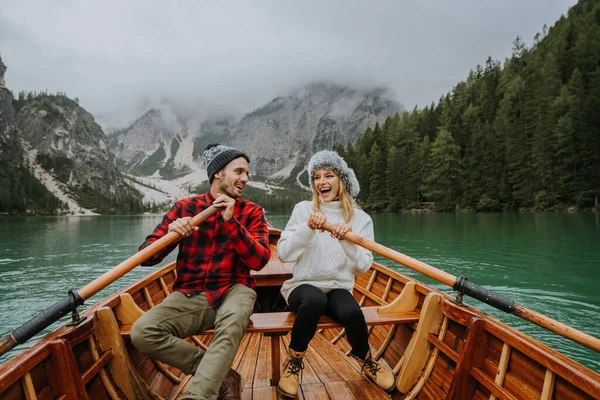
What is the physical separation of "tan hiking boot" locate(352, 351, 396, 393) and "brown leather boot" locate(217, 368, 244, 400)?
1.16 meters

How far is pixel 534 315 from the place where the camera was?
2650 mm

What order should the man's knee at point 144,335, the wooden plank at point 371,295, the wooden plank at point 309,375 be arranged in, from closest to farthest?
the man's knee at point 144,335 → the wooden plank at point 309,375 → the wooden plank at point 371,295

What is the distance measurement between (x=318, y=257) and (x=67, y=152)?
652ft

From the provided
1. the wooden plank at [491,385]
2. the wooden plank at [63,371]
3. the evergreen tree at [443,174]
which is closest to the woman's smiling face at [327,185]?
the wooden plank at [491,385]

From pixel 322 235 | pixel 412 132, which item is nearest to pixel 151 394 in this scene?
pixel 322 235

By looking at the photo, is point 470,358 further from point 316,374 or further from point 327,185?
point 327,185

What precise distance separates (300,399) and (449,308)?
1.52m

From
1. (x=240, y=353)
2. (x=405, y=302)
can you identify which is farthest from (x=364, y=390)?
(x=240, y=353)

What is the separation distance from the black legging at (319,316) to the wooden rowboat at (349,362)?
153mm

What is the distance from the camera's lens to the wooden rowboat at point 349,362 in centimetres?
220

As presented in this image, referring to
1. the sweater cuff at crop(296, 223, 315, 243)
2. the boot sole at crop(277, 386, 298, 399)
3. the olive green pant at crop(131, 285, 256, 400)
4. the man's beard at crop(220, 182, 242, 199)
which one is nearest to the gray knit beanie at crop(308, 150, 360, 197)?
the sweater cuff at crop(296, 223, 315, 243)

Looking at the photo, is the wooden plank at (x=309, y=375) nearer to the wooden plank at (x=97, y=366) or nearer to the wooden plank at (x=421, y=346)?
the wooden plank at (x=421, y=346)

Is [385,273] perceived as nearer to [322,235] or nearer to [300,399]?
[322,235]

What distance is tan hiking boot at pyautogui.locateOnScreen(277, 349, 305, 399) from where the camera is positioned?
9.91ft
